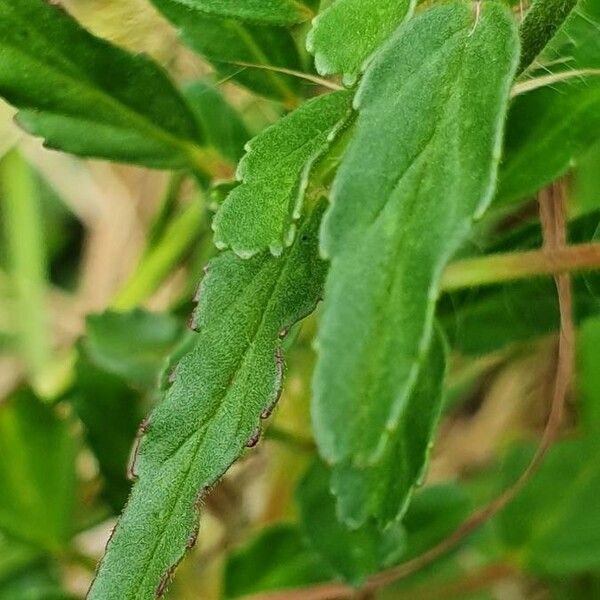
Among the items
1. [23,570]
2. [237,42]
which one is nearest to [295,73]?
[237,42]

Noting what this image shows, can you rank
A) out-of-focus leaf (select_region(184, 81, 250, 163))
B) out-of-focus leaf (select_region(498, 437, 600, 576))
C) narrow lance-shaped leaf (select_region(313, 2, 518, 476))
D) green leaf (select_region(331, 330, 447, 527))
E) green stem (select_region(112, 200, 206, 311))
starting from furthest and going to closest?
green stem (select_region(112, 200, 206, 311)), out-of-focus leaf (select_region(498, 437, 600, 576)), out-of-focus leaf (select_region(184, 81, 250, 163)), green leaf (select_region(331, 330, 447, 527)), narrow lance-shaped leaf (select_region(313, 2, 518, 476))

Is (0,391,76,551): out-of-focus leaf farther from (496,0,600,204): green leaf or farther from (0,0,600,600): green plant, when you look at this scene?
(496,0,600,204): green leaf

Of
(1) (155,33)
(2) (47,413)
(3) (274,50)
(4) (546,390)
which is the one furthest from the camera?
(4) (546,390)

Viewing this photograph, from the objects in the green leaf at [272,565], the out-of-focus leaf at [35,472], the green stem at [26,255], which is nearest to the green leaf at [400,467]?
the green leaf at [272,565]

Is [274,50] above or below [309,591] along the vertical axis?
above

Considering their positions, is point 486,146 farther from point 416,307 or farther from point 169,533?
point 169,533

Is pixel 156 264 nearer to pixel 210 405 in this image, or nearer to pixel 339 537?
pixel 339 537

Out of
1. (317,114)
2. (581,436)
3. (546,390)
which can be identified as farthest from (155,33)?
(546,390)

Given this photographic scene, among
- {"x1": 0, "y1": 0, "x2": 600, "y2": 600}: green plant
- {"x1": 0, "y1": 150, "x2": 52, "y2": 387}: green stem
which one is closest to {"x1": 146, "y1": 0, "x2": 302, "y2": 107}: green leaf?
{"x1": 0, "y1": 0, "x2": 600, "y2": 600}: green plant
